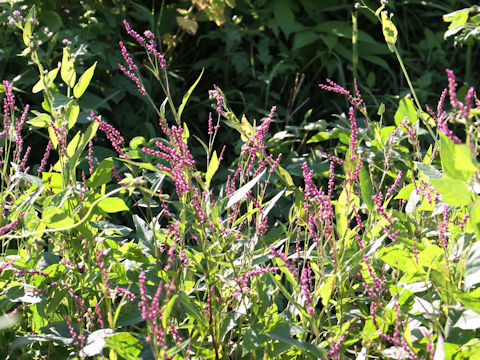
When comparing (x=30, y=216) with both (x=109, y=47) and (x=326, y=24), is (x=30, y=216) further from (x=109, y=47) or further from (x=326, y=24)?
(x=326, y=24)

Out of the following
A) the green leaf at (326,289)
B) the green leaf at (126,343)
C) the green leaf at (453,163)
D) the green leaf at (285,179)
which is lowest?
the green leaf at (126,343)

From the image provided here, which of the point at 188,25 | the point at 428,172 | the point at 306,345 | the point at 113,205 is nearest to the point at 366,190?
the point at 428,172

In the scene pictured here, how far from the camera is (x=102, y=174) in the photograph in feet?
4.39

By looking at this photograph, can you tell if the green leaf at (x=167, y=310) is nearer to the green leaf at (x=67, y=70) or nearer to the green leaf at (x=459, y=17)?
the green leaf at (x=67, y=70)

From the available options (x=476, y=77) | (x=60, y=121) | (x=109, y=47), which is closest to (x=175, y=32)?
(x=109, y=47)

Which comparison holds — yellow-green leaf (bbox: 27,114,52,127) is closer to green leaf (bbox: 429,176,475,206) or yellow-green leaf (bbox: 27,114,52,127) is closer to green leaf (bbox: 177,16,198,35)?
green leaf (bbox: 429,176,475,206)

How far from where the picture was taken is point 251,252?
1254 mm

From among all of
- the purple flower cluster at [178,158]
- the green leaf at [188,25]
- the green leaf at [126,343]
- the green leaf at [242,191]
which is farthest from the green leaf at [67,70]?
the green leaf at [188,25]

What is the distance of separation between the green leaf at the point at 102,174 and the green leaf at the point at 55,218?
0.67 ft

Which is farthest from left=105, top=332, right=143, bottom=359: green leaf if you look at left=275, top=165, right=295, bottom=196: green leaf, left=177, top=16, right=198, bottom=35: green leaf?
left=177, top=16, right=198, bottom=35: green leaf

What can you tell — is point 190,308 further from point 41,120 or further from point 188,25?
point 188,25

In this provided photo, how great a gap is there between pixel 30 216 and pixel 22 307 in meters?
0.18

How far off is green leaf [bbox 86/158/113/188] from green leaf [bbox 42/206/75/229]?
0.67ft

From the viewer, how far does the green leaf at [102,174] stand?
4.36 ft
